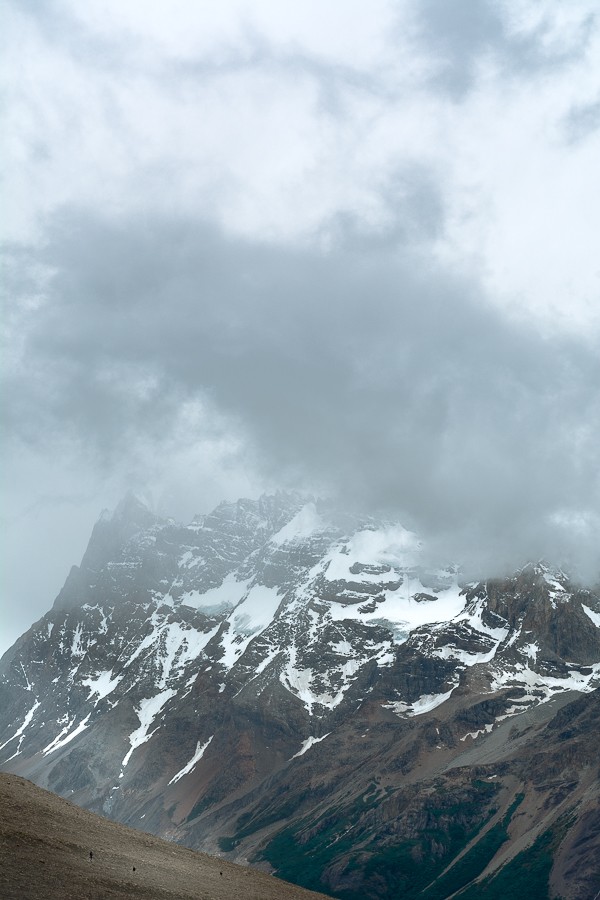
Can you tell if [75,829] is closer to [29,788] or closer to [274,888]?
[29,788]

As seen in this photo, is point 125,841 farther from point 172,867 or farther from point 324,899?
point 324,899

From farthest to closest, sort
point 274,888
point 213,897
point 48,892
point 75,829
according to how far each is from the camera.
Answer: point 274,888 → point 75,829 → point 213,897 → point 48,892

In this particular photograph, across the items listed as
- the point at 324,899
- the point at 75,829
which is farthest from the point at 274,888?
the point at 75,829

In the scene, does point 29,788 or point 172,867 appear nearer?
point 172,867

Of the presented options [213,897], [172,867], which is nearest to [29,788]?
[172,867]

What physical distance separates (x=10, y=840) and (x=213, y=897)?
2602 centimetres

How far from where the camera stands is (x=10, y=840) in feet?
366

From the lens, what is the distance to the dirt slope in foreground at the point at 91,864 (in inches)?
4131

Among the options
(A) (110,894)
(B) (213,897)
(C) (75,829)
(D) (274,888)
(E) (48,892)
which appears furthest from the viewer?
(D) (274,888)

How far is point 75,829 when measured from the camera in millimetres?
128750

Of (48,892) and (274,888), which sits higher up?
(274,888)

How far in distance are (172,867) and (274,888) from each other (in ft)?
57.3

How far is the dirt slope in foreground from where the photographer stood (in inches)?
4131

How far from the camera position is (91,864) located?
4552 inches
